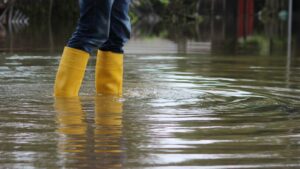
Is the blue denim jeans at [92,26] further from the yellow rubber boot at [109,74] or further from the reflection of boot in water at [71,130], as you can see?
the reflection of boot in water at [71,130]

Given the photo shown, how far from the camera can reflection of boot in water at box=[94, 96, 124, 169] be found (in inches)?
116

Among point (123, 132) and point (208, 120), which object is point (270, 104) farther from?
point (123, 132)

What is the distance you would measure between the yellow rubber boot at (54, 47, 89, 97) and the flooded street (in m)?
0.10

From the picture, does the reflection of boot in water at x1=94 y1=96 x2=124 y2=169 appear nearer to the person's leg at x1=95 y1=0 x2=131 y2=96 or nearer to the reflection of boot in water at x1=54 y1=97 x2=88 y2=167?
the reflection of boot in water at x1=54 y1=97 x2=88 y2=167

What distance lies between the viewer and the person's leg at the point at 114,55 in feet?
16.5

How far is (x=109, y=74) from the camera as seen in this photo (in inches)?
198

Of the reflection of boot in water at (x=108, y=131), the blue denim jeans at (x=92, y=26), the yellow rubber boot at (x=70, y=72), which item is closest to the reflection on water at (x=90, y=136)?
the reflection of boot in water at (x=108, y=131)

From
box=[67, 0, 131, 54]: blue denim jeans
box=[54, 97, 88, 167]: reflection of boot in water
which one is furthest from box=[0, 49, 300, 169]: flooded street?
box=[67, 0, 131, 54]: blue denim jeans

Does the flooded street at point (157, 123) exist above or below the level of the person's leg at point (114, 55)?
below

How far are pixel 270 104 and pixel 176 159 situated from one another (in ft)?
5.54

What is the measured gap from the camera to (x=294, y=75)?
Answer: 6.51 meters

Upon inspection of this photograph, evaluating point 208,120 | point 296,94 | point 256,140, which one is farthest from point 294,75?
point 256,140

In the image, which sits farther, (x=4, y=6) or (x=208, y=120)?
(x=4, y=6)

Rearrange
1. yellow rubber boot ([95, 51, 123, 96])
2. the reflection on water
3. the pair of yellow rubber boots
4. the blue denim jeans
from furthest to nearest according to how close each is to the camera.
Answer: yellow rubber boot ([95, 51, 123, 96])
the pair of yellow rubber boots
the blue denim jeans
the reflection on water
